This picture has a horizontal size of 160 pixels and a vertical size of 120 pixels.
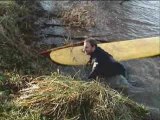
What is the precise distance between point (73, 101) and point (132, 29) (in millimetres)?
6507

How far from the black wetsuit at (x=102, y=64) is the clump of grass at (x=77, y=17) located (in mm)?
3036

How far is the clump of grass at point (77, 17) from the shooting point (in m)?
10.4

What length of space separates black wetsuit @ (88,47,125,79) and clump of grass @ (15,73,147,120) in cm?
210

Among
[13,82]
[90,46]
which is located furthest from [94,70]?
[13,82]

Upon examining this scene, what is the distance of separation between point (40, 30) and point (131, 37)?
273 centimetres

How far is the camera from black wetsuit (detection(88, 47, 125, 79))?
24.7 ft

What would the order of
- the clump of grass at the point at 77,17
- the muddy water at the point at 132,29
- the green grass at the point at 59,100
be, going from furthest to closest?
the clump of grass at the point at 77,17 < the muddy water at the point at 132,29 < the green grass at the point at 59,100

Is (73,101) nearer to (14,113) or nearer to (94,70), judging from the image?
(14,113)

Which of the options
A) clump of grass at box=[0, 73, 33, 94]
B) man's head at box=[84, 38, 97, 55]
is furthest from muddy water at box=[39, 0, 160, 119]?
clump of grass at box=[0, 73, 33, 94]

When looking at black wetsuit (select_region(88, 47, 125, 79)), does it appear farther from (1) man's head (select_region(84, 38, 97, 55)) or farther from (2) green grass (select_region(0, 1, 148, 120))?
(2) green grass (select_region(0, 1, 148, 120))

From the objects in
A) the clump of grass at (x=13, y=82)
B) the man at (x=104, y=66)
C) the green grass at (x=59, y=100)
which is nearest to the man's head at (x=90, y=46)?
the man at (x=104, y=66)

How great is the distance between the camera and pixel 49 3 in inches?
472

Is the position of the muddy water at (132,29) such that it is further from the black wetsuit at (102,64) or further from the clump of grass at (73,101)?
the clump of grass at (73,101)

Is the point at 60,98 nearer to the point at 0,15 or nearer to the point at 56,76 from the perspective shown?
the point at 56,76
